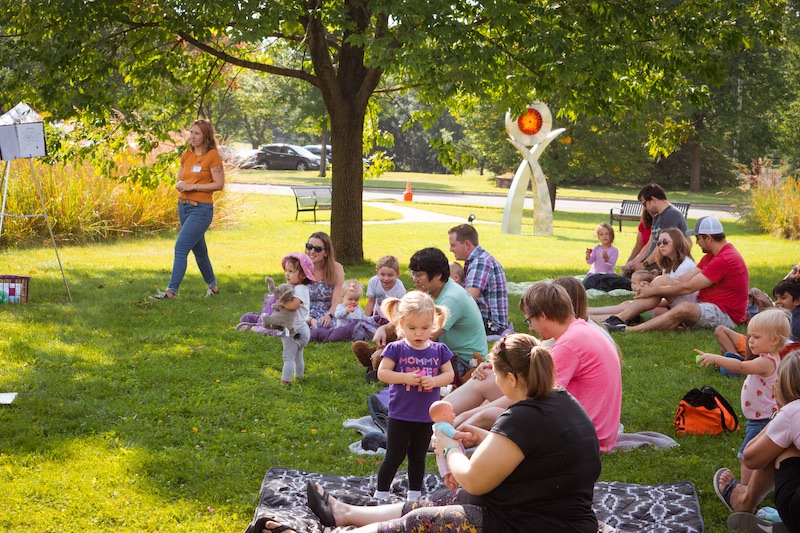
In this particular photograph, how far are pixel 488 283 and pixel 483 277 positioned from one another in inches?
5.3

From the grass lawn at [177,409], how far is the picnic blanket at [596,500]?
0.53ft

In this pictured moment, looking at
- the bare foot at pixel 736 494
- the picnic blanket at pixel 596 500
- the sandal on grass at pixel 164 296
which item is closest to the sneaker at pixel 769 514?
the bare foot at pixel 736 494

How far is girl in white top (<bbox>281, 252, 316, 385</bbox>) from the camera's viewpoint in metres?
6.70

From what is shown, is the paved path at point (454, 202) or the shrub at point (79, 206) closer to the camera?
the shrub at point (79, 206)

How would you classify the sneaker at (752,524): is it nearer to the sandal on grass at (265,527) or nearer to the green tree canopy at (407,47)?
the sandal on grass at (265,527)

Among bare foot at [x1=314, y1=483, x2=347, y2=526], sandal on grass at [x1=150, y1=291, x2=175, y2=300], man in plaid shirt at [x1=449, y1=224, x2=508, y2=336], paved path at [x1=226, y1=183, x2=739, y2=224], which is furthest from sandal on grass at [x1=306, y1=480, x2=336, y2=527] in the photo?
paved path at [x1=226, y1=183, x2=739, y2=224]

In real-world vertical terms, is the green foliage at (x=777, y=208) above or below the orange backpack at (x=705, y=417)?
above

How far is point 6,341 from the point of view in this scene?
7.88 meters

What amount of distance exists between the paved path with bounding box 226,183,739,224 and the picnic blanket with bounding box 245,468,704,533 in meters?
18.4

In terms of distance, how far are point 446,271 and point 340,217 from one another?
23.7 feet

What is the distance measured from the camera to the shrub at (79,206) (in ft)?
46.1

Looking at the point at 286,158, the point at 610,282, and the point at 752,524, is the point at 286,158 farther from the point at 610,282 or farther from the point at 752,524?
the point at 752,524

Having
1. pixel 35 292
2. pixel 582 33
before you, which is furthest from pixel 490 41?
pixel 35 292

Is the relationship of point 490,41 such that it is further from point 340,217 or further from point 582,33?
point 340,217
